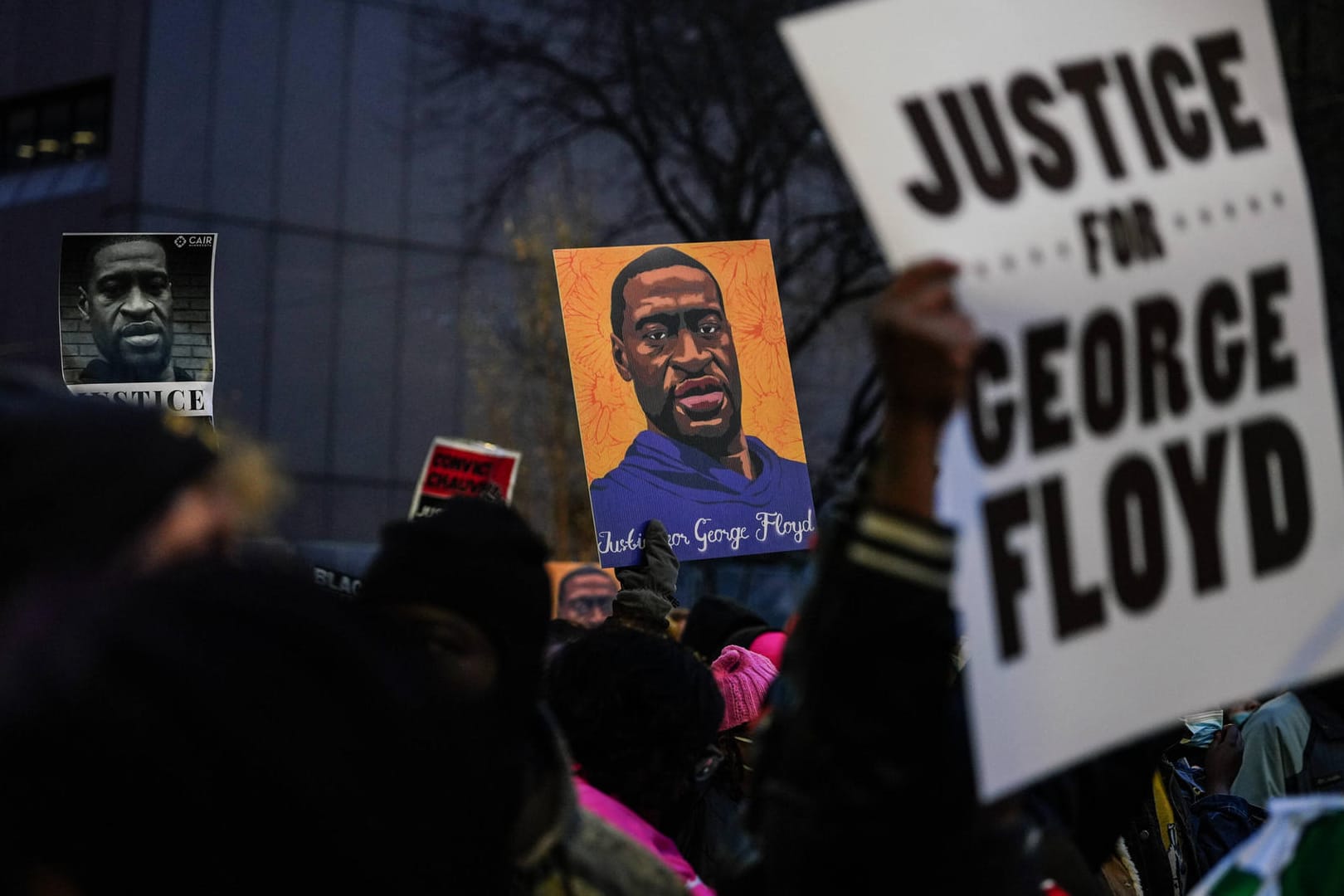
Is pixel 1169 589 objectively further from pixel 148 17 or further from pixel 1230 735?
pixel 148 17

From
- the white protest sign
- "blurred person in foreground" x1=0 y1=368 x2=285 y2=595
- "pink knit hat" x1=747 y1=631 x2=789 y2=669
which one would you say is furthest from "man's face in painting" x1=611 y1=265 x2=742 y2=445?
"blurred person in foreground" x1=0 y1=368 x2=285 y2=595

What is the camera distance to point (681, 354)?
4609 mm

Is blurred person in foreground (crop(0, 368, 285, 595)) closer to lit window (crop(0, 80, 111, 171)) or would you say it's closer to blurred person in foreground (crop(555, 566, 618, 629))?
blurred person in foreground (crop(555, 566, 618, 629))

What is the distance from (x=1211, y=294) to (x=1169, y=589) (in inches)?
12.6

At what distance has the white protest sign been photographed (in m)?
1.58

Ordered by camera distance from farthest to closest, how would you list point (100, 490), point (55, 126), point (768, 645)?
point (55, 126)
point (768, 645)
point (100, 490)

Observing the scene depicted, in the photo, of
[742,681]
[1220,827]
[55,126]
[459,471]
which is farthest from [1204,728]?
[55,126]

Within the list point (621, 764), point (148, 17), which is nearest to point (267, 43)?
point (148, 17)

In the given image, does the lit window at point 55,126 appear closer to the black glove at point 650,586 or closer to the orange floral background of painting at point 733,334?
the orange floral background of painting at point 733,334

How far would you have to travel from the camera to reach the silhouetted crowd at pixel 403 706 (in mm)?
1158

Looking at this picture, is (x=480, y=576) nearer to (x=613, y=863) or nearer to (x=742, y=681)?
(x=613, y=863)

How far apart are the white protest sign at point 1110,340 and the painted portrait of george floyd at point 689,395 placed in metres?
2.73

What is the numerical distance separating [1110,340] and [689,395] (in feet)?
9.64

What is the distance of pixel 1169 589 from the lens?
5.47 feet
